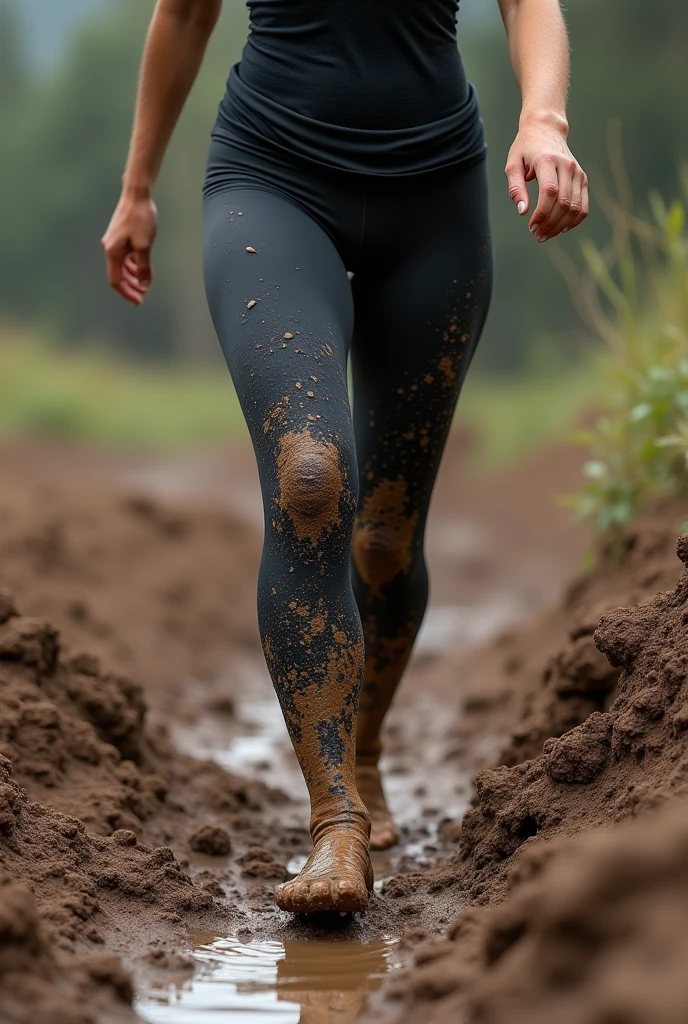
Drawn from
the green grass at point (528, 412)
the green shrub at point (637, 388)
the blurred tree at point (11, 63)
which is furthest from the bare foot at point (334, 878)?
the blurred tree at point (11, 63)

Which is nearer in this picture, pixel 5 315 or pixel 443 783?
pixel 443 783

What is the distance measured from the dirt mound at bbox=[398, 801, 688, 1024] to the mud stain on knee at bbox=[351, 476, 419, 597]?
4.43 ft

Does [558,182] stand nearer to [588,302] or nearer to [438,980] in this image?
[438,980]

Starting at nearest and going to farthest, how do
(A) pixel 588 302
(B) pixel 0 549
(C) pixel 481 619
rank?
(A) pixel 588 302 < (B) pixel 0 549 < (C) pixel 481 619

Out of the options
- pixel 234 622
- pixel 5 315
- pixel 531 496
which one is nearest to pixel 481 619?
pixel 234 622

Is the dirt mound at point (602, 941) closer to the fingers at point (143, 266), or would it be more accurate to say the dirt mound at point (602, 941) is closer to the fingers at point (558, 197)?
the fingers at point (558, 197)

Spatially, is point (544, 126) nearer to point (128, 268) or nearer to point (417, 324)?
point (417, 324)

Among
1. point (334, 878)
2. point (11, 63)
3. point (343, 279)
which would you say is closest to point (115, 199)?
point (11, 63)

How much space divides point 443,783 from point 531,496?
270 inches

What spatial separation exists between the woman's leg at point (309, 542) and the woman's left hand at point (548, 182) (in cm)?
39

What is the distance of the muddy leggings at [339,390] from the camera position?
6.89 feet

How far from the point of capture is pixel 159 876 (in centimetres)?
217

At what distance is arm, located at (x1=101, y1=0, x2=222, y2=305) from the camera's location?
260cm

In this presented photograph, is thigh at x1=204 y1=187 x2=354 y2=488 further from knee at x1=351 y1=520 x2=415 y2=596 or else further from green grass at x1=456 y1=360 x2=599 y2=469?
green grass at x1=456 y1=360 x2=599 y2=469
